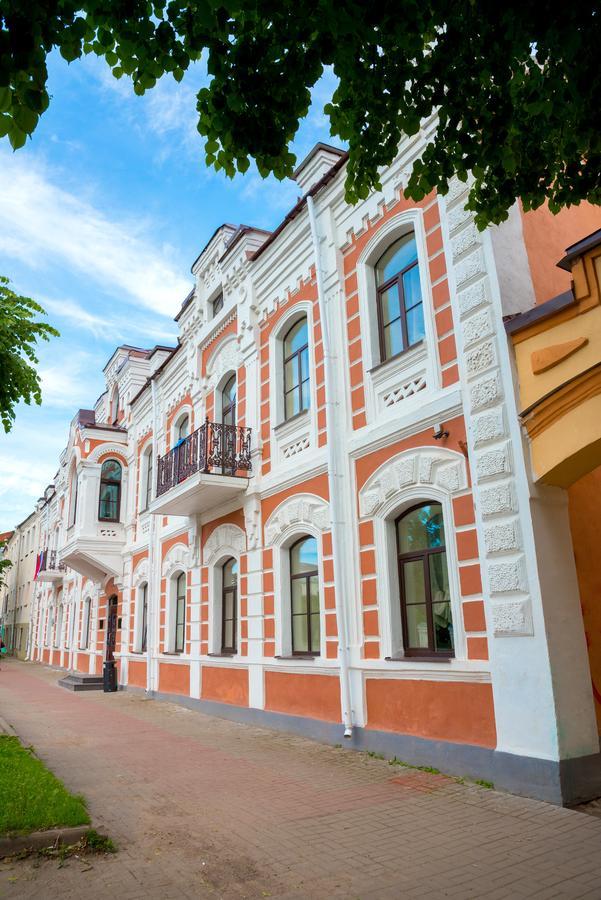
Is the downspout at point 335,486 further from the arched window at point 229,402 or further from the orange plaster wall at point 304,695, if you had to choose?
the arched window at point 229,402

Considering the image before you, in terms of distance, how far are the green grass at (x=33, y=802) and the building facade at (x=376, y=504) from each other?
3838mm

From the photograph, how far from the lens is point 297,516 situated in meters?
10.7

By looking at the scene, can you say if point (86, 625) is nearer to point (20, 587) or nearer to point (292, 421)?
point (292, 421)

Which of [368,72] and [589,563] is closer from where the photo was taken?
[368,72]

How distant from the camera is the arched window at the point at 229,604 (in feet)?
42.8

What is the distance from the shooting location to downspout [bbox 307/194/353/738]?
8969mm

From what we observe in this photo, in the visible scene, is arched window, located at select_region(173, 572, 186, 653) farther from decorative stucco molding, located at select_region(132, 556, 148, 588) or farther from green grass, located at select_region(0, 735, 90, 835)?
green grass, located at select_region(0, 735, 90, 835)

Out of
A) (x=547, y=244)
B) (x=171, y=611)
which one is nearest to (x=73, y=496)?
(x=171, y=611)

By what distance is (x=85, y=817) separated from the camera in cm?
542

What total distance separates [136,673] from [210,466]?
848 centimetres

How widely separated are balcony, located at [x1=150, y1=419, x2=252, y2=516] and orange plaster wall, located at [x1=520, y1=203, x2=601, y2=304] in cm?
611

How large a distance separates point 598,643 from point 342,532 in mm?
3585

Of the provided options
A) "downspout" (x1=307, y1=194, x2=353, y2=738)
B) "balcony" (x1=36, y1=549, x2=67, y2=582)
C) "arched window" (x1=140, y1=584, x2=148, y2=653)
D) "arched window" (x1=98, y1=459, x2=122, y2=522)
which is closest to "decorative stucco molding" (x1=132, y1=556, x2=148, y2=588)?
"arched window" (x1=140, y1=584, x2=148, y2=653)

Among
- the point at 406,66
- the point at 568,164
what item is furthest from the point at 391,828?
the point at 406,66
